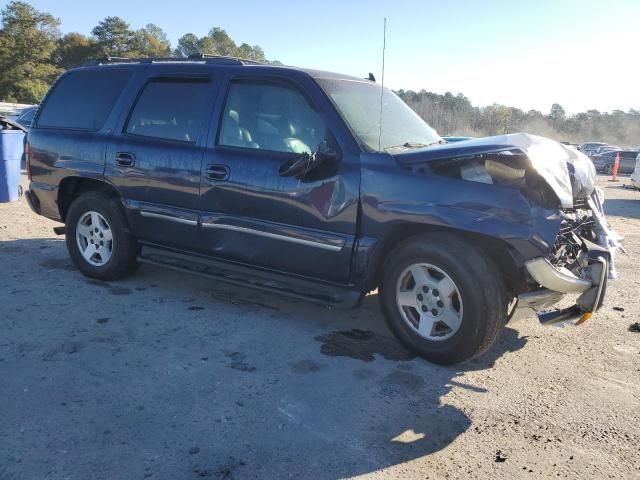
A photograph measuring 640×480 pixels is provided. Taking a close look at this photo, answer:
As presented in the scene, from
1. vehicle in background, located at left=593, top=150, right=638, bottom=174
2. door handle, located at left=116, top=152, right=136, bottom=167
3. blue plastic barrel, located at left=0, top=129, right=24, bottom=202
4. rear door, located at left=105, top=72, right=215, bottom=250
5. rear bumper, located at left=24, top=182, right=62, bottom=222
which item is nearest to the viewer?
rear door, located at left=105, top=72, right=215, bottom=250

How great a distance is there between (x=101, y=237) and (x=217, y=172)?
161 centimetres

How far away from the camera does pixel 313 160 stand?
3893 mm

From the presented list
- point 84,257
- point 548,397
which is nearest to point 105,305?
point 84,257

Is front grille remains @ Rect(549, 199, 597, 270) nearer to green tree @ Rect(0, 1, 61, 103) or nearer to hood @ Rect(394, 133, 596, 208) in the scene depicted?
hood @ Rect(394, 133, 596, 208)

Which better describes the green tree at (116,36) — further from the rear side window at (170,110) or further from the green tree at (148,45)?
the rear side window at (170,110)

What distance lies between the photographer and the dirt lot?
2.74 metres

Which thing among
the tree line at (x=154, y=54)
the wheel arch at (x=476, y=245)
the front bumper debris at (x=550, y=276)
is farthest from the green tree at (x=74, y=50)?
the front bumper debris at (x=550, y=276)

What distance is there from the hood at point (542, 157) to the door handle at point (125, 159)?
2.41 meters

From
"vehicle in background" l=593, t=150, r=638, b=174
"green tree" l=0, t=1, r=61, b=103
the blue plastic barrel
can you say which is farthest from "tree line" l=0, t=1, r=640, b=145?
the blue plastic barrel

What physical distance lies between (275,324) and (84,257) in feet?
7.21

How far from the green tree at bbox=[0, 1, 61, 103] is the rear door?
51.6 m

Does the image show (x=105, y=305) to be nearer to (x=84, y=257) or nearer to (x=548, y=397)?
(x=84, y=257)

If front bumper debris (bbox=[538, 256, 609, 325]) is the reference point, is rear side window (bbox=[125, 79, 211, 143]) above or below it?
above

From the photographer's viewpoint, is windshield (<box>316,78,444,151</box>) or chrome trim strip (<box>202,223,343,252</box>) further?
windshield (<box>316,78,444,151</box>)
